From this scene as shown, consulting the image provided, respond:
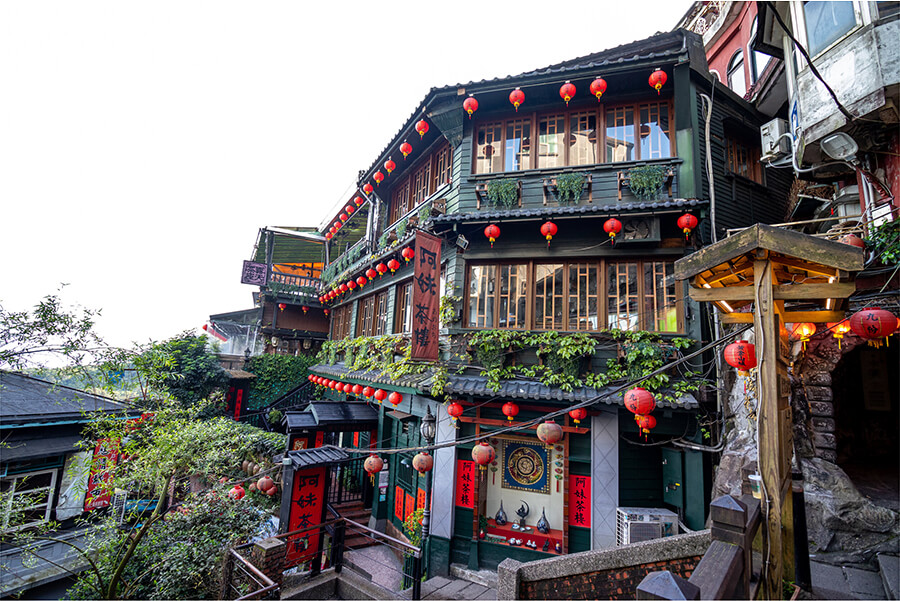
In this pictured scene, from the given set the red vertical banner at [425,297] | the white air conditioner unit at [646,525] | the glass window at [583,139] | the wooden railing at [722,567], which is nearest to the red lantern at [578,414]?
the white air conditioner unit at [646,525]

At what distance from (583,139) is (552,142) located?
821mm

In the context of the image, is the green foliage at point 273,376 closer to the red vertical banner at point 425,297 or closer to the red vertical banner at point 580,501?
the red vertical banner at point 425,297

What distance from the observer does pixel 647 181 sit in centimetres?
982

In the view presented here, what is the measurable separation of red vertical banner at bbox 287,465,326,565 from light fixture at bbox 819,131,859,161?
1285 cm

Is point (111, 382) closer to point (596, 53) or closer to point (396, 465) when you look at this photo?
point (396, 465)

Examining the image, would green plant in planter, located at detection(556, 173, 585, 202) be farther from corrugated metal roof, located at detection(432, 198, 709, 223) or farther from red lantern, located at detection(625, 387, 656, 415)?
red lantern, located at detection(625, 387, 656, 415)

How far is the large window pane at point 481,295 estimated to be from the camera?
35.1 ft

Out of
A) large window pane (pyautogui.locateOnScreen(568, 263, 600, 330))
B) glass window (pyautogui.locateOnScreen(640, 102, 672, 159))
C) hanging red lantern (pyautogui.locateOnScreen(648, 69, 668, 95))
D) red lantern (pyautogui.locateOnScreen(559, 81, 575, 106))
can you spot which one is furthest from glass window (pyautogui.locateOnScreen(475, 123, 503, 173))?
hanging red lantern (pyautogui.locateOnScreen(648, 69, 668, 95))

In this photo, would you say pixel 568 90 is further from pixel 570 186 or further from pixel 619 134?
pixel 570 186

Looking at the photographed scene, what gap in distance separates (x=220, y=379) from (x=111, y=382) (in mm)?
13705

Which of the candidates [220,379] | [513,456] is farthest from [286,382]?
[513,456]

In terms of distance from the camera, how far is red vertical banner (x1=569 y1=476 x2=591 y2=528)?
30.5 feet

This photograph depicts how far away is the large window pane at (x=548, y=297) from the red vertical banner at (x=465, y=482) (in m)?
3.93

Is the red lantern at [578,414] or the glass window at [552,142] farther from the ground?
the glass window at [552,142]
